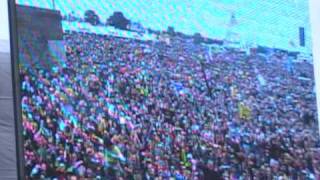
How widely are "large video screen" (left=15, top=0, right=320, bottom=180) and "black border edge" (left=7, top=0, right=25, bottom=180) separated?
0.02 m

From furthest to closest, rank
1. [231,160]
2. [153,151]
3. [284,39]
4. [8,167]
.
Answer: [284,39]
[231,160]
[153,151]
[8,167]

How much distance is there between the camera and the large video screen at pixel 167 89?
2977mm

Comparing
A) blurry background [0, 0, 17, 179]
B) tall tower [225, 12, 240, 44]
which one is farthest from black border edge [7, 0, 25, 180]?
tall tower [225, 12, 240, 44]

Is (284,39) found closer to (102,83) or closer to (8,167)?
(102,83)

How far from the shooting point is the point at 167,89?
347 cm

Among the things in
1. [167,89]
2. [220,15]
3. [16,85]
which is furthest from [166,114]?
[16,85]

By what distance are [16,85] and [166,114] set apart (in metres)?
0.96

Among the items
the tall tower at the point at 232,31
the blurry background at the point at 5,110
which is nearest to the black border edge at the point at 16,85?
the blurry background at the point at 5,110

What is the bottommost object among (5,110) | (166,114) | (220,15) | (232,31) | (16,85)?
(166,114)

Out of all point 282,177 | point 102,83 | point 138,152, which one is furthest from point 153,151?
point 282,177

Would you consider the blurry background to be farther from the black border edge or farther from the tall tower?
the tall tower

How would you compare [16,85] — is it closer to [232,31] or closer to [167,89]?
[167,89]

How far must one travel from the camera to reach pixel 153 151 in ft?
10.8

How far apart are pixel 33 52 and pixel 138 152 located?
811 millimetres
